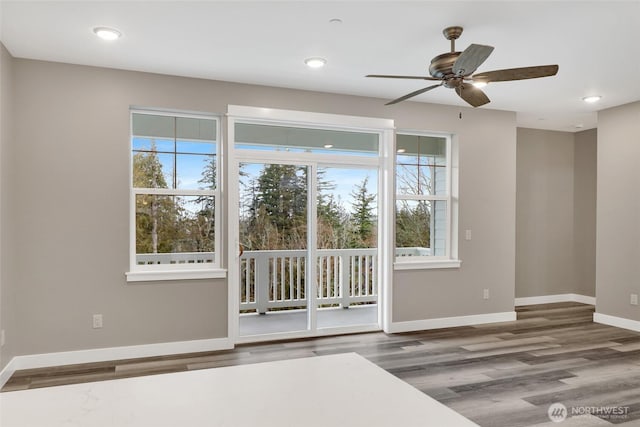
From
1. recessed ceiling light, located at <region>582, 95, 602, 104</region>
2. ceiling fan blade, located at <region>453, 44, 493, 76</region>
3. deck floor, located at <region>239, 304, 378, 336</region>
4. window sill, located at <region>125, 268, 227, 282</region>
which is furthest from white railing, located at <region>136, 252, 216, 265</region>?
recessed ceiling light, located at <region>582, 95, 602, 104</region>

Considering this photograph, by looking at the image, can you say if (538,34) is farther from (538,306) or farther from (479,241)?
(538,306)

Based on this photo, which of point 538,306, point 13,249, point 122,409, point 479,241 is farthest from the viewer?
point 538,306

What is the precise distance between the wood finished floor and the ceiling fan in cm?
215

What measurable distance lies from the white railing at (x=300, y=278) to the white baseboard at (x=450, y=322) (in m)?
0.44

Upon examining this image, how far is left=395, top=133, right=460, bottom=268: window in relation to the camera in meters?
5.25

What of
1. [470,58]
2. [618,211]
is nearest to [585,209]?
[618,211]

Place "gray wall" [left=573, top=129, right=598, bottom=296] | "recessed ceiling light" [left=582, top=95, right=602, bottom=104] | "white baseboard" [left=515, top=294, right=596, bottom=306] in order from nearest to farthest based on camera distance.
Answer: "recessed ceiling light" [left=582, top=95, right=602, bottom=104] → "white baseboard" [left=515, top=294, right=596, bottom=306] → "gray wall" [left=573, top=129, right=598, bottom=296]

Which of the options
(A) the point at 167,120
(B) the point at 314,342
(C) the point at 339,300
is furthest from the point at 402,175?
(A) the point at 167,120

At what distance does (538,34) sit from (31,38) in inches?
147

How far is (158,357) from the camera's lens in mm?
4062

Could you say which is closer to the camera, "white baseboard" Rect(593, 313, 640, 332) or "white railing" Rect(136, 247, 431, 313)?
"white railing" Rect(136, 247, 431, 313)

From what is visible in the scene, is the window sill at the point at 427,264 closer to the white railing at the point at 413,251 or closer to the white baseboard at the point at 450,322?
the white railing at the point at 413,251

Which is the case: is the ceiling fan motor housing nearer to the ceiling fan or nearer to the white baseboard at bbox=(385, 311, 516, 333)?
the ceiling fan

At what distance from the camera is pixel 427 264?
5203 millimetres
